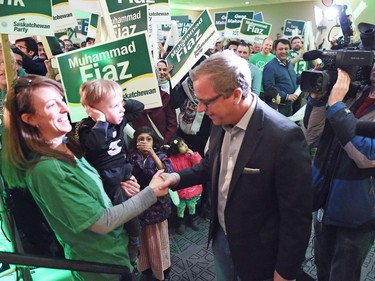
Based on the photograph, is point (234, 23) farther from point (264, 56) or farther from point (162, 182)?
point (162, 182)

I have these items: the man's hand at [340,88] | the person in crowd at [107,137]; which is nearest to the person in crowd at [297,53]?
the man's hand at [340,88]

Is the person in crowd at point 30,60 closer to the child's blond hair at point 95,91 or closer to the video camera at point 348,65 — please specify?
the child's blond hair at point 95,91

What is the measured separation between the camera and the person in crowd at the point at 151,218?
2170 millimetres

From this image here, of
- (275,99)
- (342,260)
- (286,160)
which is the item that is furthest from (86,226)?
(275,99)

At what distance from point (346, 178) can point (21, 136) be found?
1.46m

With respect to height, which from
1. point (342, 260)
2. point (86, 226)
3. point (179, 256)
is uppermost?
point (86, 226)

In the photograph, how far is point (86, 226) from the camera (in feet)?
3.47

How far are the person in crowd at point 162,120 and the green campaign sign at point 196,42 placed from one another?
33cm

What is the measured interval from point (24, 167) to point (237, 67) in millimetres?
894

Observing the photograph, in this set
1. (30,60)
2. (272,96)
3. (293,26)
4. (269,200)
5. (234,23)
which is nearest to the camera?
(269,200)

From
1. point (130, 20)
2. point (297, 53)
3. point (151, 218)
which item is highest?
point (130, 20)

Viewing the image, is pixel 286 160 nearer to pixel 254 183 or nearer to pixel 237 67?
pixel 254 183

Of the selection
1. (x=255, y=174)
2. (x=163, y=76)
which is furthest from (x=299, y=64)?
(x=255, y=174)

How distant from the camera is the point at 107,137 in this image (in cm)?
162
